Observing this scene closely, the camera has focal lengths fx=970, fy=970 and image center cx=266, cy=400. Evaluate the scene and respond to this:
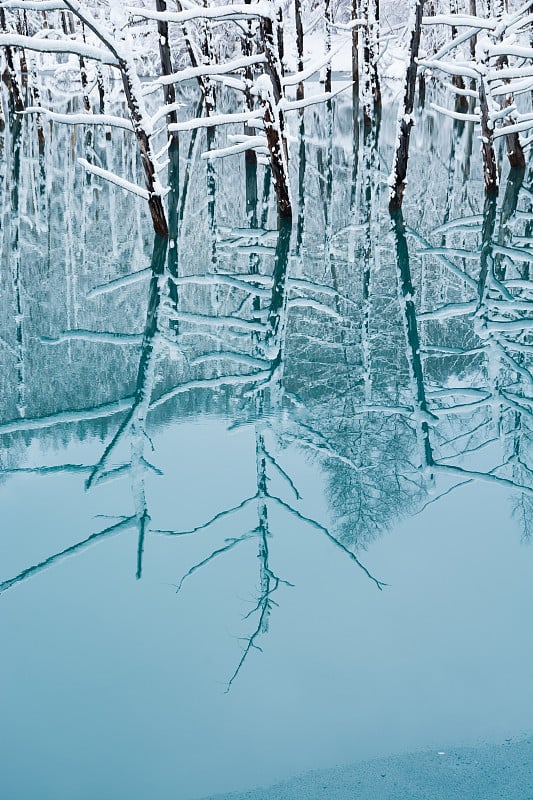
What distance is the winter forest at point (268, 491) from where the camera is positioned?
387cm

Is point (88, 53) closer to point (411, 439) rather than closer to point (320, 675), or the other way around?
point (411, 439)

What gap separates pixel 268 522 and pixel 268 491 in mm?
378

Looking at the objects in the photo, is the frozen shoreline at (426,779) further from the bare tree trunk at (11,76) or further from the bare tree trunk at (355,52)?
the bare tree trunk at (355,52)

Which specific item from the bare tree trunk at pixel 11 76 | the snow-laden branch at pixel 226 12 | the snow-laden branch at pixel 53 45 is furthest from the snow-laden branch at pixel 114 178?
the bare tree trunk at pixel 11 76

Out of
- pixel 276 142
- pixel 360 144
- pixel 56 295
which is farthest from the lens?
pixel 360 144

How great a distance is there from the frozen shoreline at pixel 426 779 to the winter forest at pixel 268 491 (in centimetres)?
1

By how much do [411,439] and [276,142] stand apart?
24.1ft

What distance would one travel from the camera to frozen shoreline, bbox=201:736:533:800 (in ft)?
11.6

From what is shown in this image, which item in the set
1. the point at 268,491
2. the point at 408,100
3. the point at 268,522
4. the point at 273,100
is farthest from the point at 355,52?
the point at 268,522

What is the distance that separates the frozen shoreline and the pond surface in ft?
0.03

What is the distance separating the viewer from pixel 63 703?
13.5 feet

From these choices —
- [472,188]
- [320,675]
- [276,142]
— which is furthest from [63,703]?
[472,188]

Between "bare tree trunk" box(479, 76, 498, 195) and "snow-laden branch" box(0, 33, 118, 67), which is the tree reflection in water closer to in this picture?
"bare tree trunk" box(479, 76, 498, 195)

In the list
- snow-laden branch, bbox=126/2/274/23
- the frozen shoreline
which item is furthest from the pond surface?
snow-laden branch, bbox=126/2/274/23
